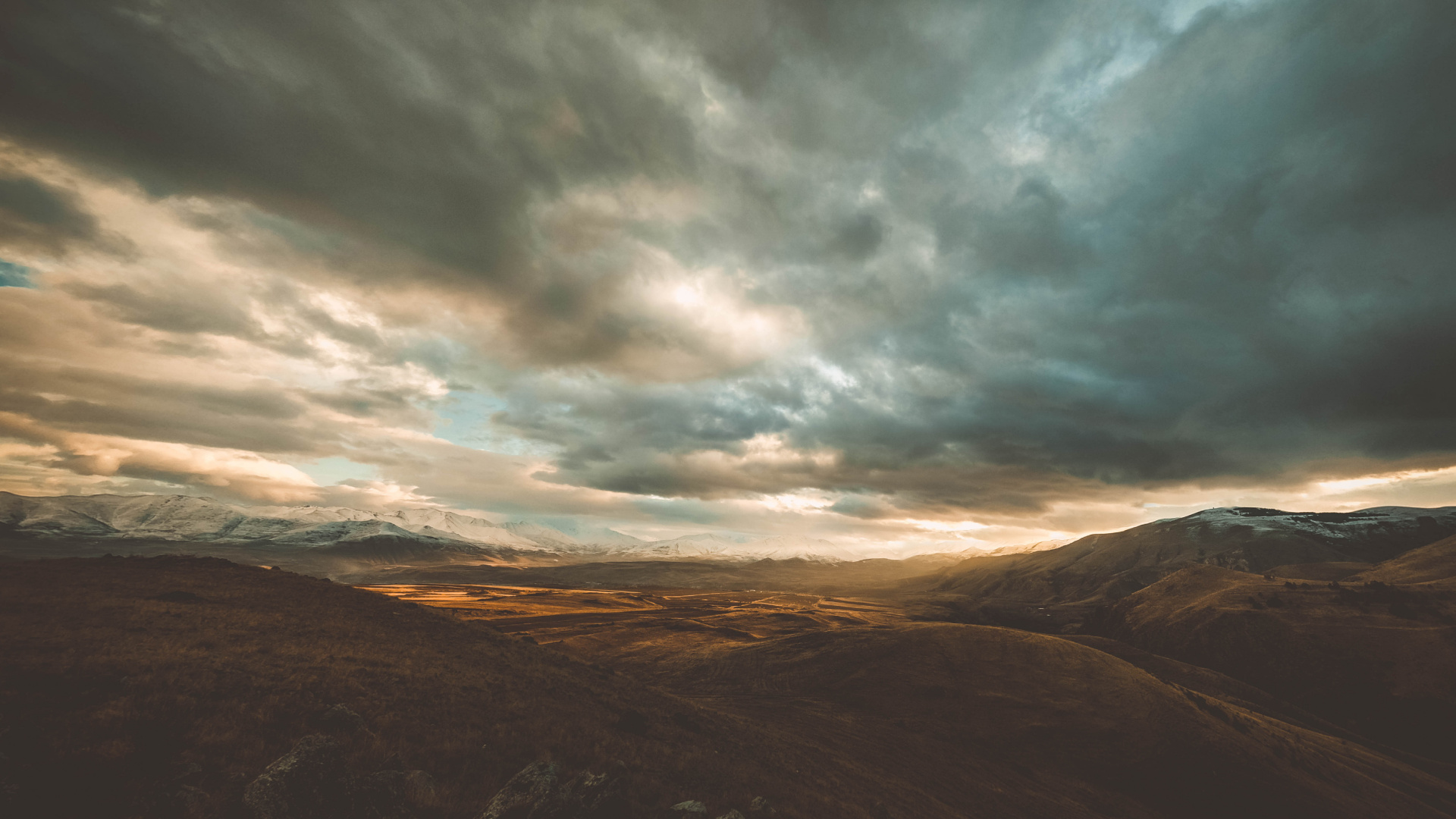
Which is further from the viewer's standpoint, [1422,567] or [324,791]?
[1422,567]

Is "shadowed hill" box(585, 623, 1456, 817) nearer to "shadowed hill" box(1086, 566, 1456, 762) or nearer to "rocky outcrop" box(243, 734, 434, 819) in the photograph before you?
"rocky outcrop" box(243, 734, 434, 819)

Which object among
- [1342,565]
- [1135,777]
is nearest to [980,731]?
[1135,777]

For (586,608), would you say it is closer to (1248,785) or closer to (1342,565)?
(1248,785)

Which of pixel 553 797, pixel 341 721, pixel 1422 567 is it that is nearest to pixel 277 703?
pixel 341 721

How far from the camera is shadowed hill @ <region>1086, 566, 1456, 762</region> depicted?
63.7 metres

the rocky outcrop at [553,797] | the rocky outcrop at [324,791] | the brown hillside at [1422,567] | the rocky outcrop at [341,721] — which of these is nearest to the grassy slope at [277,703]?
the rocky outcrop at [341,721]

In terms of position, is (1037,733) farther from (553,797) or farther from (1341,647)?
(1341,647)

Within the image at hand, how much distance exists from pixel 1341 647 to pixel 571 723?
112160 millimetres

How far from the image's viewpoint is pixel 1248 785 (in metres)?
35.8

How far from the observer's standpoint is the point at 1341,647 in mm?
75188

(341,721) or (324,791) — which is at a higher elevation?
(324,791)

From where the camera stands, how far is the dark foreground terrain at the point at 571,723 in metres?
13.5

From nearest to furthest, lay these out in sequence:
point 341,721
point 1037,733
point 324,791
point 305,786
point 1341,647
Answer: point 305,786 < point 324,791 < point 341,721 < point 1037,733 < point 1341,647

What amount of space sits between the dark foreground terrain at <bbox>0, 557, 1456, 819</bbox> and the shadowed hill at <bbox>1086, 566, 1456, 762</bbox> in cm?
1408
